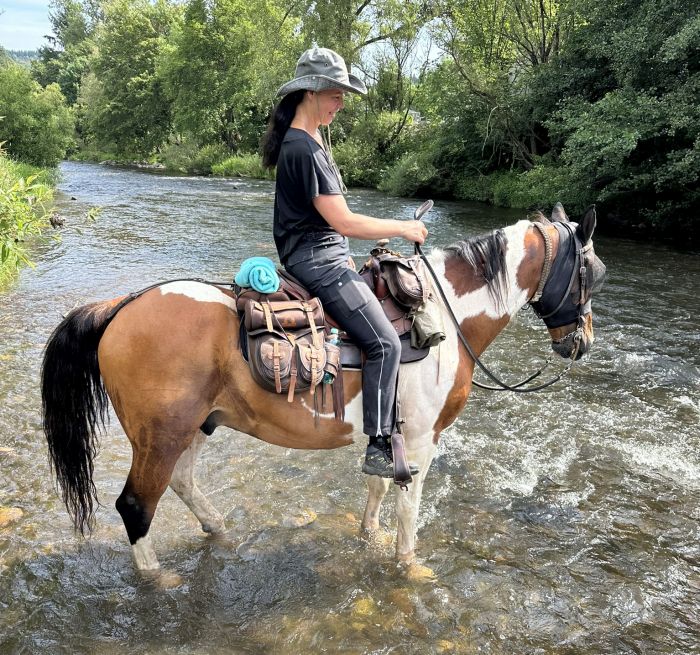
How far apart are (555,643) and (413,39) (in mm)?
33289

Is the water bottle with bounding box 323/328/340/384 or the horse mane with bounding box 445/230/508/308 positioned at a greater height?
the horse mane with bounding box 445/230/508/308

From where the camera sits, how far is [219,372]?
311 cm

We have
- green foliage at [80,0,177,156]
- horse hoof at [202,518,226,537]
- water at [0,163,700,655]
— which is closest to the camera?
water at [0,163,700,655]

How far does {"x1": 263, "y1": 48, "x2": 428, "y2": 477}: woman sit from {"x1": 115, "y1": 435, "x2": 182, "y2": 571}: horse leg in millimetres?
1173

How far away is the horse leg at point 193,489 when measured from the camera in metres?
3.61

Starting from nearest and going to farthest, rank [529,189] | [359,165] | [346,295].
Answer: [346,295] < [529,189] < [359,165]

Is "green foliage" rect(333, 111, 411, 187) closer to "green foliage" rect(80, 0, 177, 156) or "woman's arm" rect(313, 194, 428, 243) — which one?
"green foliage" rect(80, 0, 177, 156)

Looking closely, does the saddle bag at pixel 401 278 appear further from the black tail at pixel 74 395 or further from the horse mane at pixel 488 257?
the black tail at pixel 74 395

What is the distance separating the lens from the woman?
2.82 m

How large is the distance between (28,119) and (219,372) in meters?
23.5

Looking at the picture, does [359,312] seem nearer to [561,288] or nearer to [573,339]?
[561,288]

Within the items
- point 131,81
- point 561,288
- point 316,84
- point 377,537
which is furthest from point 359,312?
point 131,81

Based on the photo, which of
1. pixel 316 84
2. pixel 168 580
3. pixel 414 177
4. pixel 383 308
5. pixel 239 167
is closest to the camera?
pixel 316 84

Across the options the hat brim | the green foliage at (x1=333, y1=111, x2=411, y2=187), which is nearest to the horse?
the hat brim
